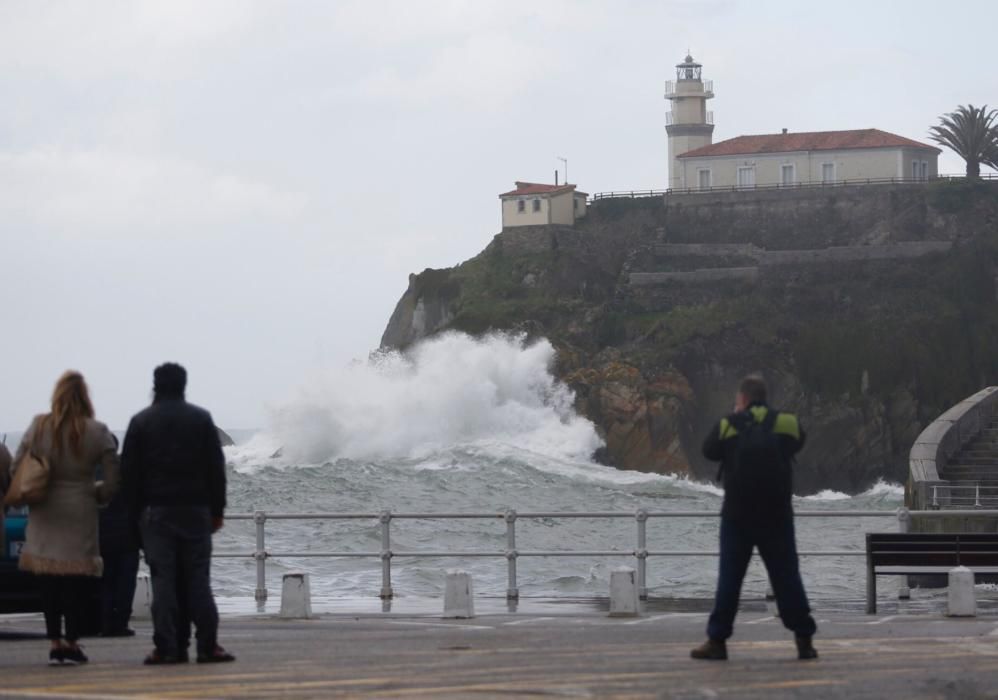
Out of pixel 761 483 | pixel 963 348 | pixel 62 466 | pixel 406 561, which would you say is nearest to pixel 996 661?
pixel 761 483

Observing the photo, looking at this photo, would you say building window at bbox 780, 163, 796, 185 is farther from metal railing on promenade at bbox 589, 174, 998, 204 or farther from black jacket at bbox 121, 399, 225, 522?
black jacket at bbox 121, 399, 225, 522

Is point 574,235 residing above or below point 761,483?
above

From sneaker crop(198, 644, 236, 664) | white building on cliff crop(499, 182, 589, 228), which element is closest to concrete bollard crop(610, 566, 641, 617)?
sneaker crop(198, 644, 236, 664)

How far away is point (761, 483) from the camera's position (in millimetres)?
11297

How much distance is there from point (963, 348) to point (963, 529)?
71177 millimetres

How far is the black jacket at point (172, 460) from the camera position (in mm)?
11281

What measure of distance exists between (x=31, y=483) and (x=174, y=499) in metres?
0.85

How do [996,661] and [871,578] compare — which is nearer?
[996,661]

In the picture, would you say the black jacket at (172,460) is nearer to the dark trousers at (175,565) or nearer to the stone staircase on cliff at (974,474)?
the dark trousers at (175,565)

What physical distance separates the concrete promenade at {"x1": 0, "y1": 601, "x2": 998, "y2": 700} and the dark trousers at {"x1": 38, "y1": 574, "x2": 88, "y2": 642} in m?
0.25

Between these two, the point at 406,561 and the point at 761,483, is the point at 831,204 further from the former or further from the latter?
the point at 761,483

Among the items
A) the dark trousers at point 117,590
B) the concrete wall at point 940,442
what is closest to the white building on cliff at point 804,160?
the concrete wall at point 940,442

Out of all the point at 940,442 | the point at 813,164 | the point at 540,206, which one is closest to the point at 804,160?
the point at 813,164

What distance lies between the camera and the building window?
107938 mm
